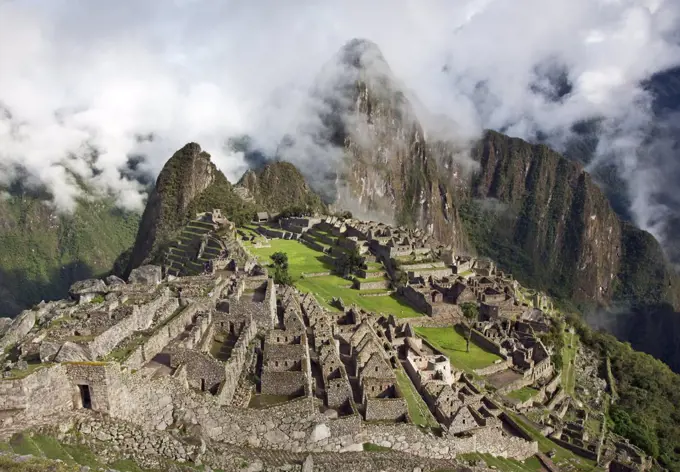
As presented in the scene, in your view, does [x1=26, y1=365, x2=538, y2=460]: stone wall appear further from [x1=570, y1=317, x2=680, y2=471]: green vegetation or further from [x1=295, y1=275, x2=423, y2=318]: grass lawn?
[x1=570, y1=317, x2=680, y2=471]: green vegetation

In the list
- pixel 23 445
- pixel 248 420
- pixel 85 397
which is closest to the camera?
pixel 23 445

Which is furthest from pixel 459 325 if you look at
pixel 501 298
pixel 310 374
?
pixel 310 374

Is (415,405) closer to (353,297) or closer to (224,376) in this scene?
(224,376)

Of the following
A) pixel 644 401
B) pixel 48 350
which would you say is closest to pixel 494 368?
pixel 644 401

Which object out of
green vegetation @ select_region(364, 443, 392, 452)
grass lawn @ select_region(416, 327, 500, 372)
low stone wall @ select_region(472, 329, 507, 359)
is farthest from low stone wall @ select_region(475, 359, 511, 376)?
green vegetation @ select_region(364, 443, 392, 452)

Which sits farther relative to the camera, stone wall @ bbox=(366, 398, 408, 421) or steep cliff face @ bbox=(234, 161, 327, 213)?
steep cliff face @ bbox=(234, 161, 327, 213)
